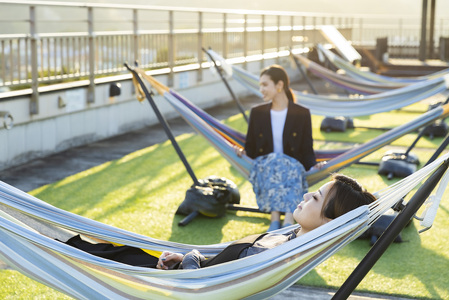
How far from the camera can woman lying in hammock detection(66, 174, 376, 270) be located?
223cm

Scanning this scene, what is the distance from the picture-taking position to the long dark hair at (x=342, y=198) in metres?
2.22

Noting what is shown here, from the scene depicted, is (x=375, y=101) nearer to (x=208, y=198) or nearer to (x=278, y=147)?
(x=278, y=147)

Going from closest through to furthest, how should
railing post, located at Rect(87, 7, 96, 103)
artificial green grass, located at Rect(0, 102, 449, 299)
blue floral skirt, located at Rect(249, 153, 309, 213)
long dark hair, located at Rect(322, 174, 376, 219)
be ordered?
long dark hair, located at Rect(322, 174, 376, 219) → artificial green grass, located at Rect(0, 102, 449, 299) → blue floral skirt, located at Rect(249, 153, 309, 213) → railing post, located at Rect(87, 7, 96, 103)

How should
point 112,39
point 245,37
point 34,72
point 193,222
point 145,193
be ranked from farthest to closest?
point 245,37 → point 112,39 → point 34,72 → point 145,193 → point 193,222

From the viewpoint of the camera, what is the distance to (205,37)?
386 inches

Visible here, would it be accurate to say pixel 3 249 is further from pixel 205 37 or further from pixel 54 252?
pixel 205 37

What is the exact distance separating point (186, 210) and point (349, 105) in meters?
1.83

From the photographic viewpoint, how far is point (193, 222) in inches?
169

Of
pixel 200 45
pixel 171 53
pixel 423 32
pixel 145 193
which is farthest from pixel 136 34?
pixel 423 32

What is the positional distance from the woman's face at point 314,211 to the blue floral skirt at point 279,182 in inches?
68.3

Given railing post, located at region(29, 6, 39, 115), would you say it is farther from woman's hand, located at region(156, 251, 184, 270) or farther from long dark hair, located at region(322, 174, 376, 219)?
long dark hair, located at region(322, 174, 376, 219)

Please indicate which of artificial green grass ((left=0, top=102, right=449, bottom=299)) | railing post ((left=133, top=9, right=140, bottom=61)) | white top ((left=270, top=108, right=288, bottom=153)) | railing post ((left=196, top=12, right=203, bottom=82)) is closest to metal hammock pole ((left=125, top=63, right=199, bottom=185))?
artificial green grass ((left=0, top=102, right=449, bottom=299))

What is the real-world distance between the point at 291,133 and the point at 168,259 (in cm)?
190

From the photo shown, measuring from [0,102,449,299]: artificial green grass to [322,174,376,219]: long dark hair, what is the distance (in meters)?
1.07
